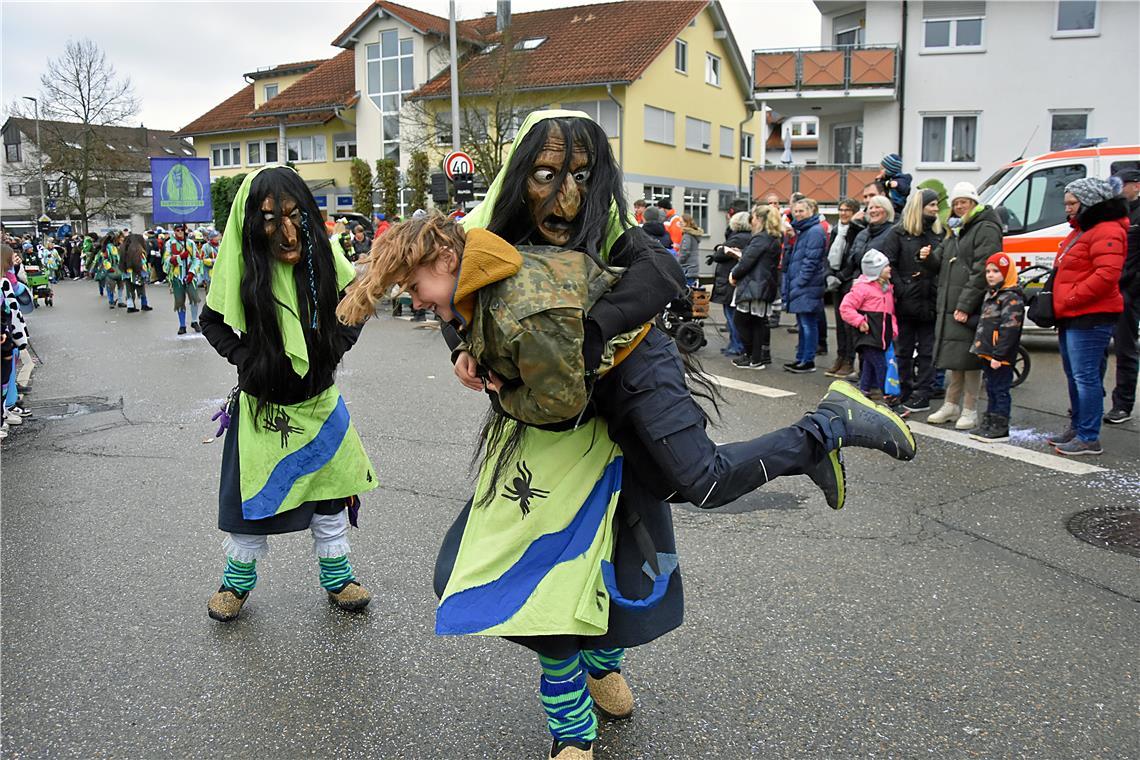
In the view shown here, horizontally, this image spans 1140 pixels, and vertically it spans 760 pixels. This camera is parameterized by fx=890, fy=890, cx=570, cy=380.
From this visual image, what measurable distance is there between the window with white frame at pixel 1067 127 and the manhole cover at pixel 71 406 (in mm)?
22701

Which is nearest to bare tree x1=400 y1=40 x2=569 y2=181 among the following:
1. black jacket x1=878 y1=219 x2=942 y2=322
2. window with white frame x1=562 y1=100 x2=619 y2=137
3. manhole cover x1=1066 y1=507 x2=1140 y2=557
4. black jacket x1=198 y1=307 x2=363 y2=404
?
window with white frame x1=562 y1=100 x2=619 y2=137

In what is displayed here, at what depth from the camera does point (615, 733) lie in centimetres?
294

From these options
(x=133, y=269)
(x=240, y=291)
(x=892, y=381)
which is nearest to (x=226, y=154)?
(x=133, y=269)

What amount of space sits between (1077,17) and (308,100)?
33914mm

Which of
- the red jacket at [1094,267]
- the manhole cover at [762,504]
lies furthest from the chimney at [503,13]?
the manhole cover at [762,504]

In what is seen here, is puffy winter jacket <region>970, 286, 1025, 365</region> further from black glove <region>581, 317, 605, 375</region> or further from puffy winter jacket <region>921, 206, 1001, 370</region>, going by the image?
black glove <region>581, 317, 605, 375</region>

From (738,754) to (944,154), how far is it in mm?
24953

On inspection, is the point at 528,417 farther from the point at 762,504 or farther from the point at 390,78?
the point at 390,78

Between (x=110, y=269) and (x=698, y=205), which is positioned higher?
(x=698, y=205)

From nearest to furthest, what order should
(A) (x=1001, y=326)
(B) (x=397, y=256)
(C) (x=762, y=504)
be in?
(B) (x=397, y=256), (C) (x=762, y=504), (A) (x=1001, y=326)

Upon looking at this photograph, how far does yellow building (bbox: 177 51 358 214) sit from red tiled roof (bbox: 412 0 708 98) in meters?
7.70

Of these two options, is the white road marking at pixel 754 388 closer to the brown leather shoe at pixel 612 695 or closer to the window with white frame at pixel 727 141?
the brown leather shoe at pixel 612 695

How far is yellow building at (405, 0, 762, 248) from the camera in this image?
32.1 metres

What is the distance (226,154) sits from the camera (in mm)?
49625
